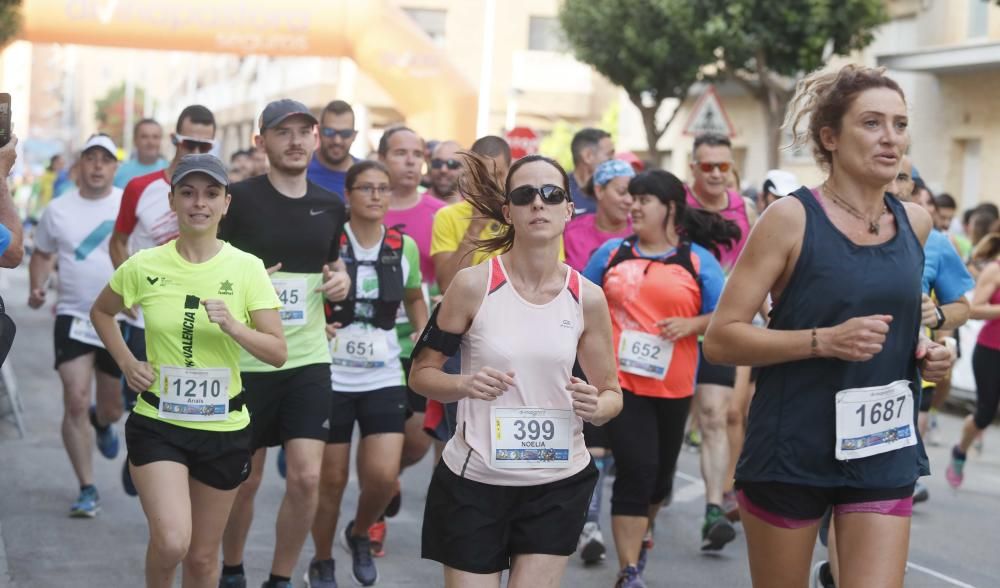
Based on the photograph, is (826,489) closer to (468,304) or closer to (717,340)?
(717,340)

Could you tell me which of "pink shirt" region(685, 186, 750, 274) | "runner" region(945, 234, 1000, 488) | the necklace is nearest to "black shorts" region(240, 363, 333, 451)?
the necklace

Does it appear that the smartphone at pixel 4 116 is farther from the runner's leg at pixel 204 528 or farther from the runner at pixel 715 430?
the runner at pixel 715 430

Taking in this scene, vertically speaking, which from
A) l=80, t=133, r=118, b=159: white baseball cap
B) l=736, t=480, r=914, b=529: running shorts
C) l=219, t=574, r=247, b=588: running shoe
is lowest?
l=219, t=574, r=247, b=588: running shoe

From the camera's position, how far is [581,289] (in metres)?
4.85

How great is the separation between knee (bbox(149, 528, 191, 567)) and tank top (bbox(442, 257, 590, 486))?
1.14m

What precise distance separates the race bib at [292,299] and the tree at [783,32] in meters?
17.5

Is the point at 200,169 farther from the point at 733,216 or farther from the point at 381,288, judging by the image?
the point at 733,216

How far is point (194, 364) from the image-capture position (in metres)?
5.65

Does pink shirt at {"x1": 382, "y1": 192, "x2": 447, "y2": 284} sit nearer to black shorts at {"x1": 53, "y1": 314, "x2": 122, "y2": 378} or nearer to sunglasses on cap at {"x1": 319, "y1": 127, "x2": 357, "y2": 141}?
sunglasses on cap at {"x1": 319, "y1": 127, "x2": 357, "y2": 141}

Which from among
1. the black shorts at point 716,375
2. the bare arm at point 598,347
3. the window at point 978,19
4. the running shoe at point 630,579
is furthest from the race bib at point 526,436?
the window at point 978,19

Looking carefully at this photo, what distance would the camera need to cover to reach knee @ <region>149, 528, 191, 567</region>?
5.36 metres

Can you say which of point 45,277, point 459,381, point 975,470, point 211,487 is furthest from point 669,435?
point 975,470

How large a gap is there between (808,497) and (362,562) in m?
3.43

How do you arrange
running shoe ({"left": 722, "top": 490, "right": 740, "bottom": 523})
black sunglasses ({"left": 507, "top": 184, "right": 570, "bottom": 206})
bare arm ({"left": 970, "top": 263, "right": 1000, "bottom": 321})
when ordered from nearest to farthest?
1. black sunglasses ({"left": 507, "top": 184, "right": 570, "bottom": 206})
2. running shoe ({"left": 722, "top": 490, "right": 740, "bottom": 523})
3. bare arm ({"left": 970, "top": 263, "right": 1000, "bottom": 321})
